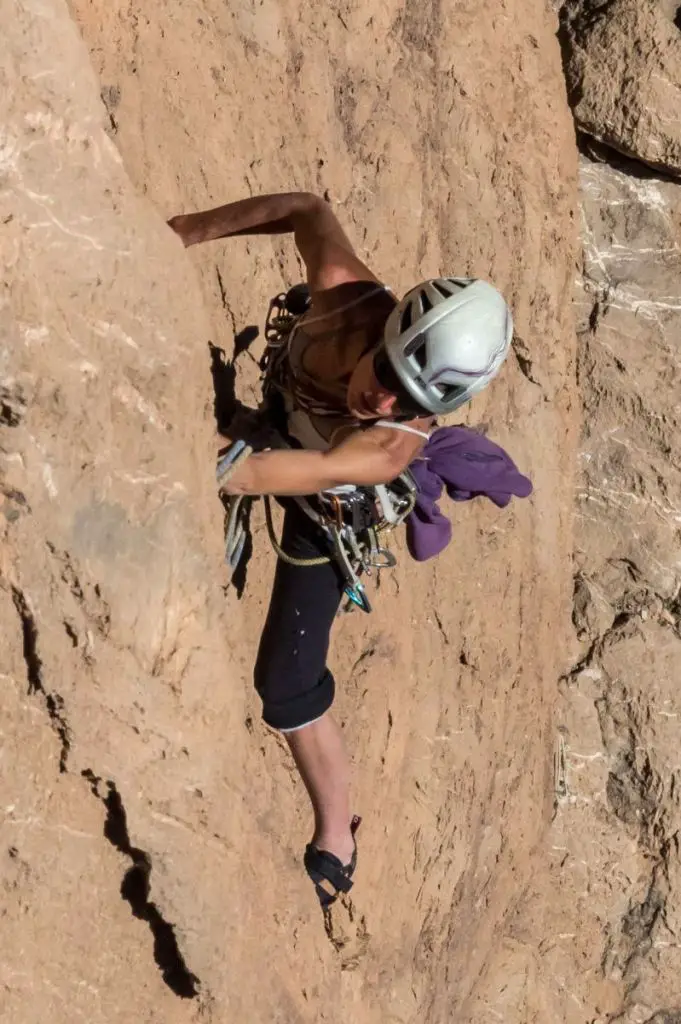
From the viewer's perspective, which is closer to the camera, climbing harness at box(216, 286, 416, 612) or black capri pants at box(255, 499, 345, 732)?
climbing harness at box(216, 286, 416, 612)

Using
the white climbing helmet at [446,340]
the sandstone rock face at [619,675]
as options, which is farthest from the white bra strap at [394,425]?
the sandstone rock face at [619,675]

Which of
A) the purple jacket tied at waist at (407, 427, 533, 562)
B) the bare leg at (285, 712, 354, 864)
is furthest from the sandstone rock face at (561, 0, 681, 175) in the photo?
the bare leg at (285, 712, 354, 864)

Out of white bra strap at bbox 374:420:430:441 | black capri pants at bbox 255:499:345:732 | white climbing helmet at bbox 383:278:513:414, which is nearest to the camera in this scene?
white climbing helmet at bbox 383:278:513:414

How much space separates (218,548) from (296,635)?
92 cm

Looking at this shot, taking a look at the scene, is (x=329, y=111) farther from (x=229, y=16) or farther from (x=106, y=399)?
(x=106, y=399)

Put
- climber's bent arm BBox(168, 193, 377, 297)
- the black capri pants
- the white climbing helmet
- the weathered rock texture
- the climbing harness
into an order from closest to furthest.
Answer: the weathered rock texture < the white climbing helmet < climber's bent arm BBox(168, 193, 377, 297) < the climbing harness < the black capri pants

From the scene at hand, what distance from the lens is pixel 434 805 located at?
4.98 m

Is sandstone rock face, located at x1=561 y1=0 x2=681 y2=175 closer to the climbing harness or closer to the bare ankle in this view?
the climbing harness

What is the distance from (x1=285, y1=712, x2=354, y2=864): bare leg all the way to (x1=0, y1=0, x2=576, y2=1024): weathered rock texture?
12 cm

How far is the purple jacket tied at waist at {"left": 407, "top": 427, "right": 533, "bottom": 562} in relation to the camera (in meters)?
3.62

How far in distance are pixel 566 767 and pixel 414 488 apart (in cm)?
313

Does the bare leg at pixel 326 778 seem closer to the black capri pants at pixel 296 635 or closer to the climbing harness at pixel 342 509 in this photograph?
the black capri pants at pixel 296 635

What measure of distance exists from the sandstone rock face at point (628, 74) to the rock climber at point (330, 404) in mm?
2868

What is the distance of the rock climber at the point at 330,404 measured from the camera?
2752 millimetres
